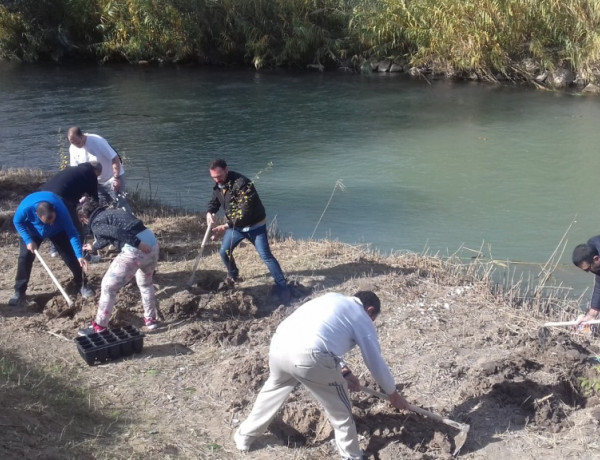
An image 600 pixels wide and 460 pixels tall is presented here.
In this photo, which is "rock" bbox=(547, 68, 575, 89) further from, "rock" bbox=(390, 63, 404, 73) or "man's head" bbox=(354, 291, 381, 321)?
"man's head" bbox=(354, 291, 381, 321)

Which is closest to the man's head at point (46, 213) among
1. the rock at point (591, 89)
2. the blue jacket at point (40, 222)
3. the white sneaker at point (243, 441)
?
the blue jacket at point (40, 222)

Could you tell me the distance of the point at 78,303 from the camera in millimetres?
8133

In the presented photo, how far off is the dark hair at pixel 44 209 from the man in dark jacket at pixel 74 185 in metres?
0.78

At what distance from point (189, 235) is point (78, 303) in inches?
120

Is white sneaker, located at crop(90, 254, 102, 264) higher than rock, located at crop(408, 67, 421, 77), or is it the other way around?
rock, located at crop(408, 67, 421, 77)

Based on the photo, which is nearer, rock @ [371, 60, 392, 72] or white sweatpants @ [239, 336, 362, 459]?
white sweatpants @ [239, 336, 362, 459]

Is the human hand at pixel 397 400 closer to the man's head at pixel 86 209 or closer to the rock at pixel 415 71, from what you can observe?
the man's head at pixel 86 209

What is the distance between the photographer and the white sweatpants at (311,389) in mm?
4875

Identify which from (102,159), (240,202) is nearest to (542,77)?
(102,159)

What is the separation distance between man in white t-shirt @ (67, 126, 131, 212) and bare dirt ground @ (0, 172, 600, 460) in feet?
3.68

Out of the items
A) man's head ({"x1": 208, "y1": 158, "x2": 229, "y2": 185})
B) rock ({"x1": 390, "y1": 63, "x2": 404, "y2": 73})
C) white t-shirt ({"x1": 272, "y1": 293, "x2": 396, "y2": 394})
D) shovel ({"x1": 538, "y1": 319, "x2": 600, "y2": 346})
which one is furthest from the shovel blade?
rock ({"x1": 390, "y1": 63, "x2": 404, "y2": 73})

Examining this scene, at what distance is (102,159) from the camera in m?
9.70

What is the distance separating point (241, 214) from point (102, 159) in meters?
2.68

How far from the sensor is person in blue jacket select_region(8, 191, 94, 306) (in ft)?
25.6
